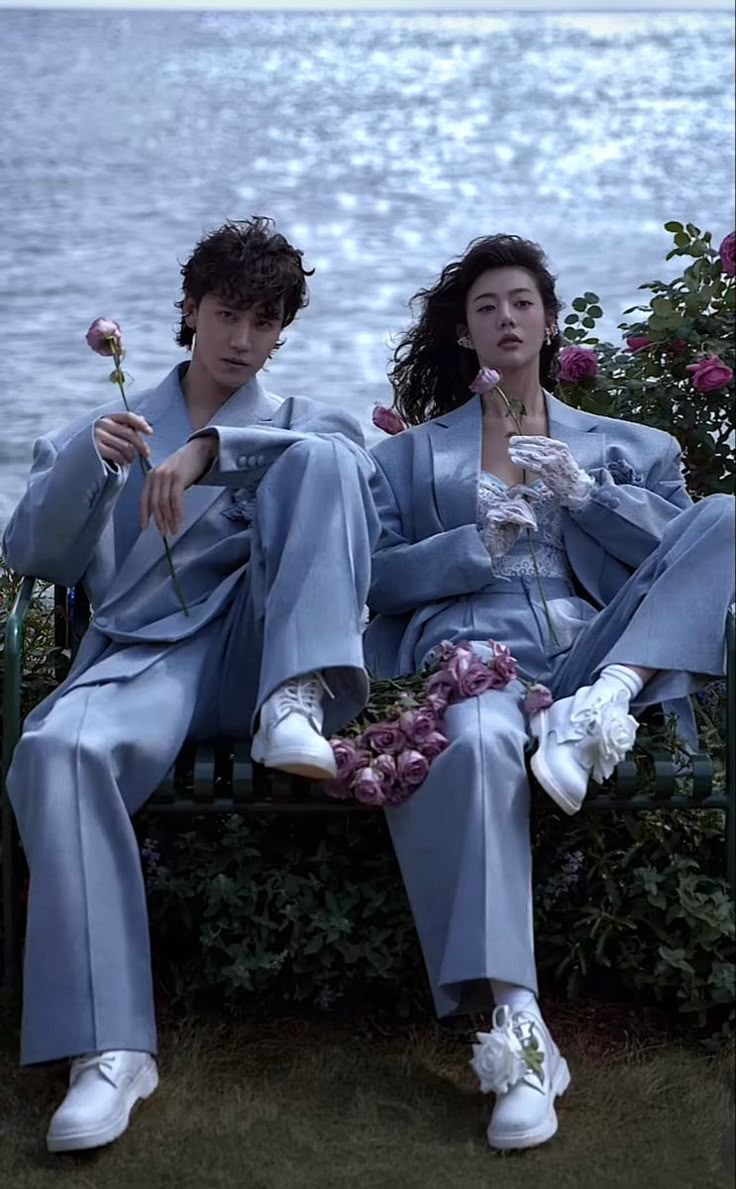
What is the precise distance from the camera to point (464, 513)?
3.38 meters

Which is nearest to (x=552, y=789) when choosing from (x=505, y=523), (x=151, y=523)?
(x=505, y=523)

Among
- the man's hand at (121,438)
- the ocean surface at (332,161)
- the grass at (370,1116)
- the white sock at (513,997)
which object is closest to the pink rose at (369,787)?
the white sock at (513,997)

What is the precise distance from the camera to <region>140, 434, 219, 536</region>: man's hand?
301 centimetres

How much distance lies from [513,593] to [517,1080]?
0.94 m

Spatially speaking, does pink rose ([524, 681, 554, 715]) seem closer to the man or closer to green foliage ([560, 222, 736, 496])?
the man

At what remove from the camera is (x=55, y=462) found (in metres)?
3.14

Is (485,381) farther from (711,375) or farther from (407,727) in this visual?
(407,727)

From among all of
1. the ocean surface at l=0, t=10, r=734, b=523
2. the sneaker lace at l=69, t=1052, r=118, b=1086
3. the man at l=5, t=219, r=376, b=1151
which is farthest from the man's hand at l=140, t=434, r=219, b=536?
the ocean surface at l=0, t=10, r=734, b=523

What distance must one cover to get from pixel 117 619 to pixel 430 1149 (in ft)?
3.35

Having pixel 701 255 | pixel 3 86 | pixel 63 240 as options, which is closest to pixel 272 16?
pixel 3 86

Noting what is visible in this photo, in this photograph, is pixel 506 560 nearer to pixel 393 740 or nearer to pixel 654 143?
pixel 393 740

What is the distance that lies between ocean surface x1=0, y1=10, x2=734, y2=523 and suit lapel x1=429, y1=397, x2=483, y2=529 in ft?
13.2

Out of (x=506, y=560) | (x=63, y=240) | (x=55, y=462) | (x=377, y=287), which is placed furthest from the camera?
(x=63, y=240)

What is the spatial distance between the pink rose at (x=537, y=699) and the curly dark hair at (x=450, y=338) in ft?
2.78
